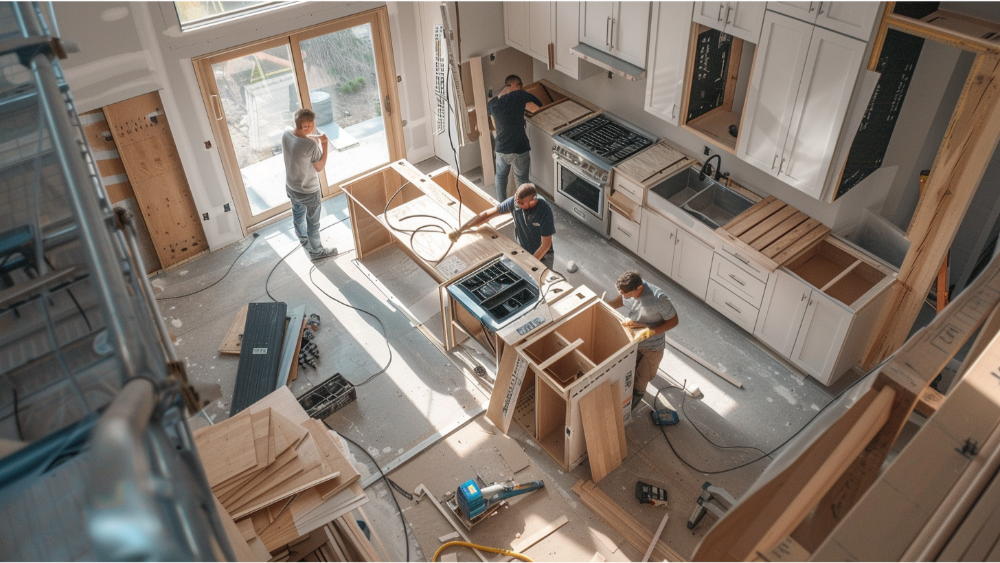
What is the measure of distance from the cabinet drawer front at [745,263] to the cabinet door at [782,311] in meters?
0.08

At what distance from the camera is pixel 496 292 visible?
201 inches

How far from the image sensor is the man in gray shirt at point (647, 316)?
4.64 meters

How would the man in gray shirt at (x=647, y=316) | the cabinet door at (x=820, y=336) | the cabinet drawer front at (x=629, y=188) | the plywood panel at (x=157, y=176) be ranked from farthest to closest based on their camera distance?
the cabinet drawer front at (x=629, y=188), the plywood panel at (x=157, y=176), the cabinet door at (x=820, y=336), the man in gray shirt at (x=647, y=316)

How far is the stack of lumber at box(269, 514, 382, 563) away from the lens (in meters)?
3.60

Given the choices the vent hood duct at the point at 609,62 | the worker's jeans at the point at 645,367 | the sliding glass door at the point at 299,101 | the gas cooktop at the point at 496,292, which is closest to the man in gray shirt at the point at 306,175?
the sliding glass door at the point at 299,101

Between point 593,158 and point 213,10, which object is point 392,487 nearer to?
point 593,158

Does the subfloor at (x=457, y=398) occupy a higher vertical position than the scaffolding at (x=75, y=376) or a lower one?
lower

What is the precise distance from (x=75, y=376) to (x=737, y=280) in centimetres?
515

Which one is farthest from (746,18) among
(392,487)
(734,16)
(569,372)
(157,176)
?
(157,176)

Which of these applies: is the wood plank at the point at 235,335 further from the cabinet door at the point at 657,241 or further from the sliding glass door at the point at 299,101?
the cabinet door at the point at 657,241

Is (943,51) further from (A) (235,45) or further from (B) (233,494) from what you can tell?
(A) (235,45)

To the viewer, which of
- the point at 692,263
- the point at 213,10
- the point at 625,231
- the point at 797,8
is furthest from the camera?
the point at 625,231

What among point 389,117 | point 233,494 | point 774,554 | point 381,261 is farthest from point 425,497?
point 389,117

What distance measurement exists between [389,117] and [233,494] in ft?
16.9
